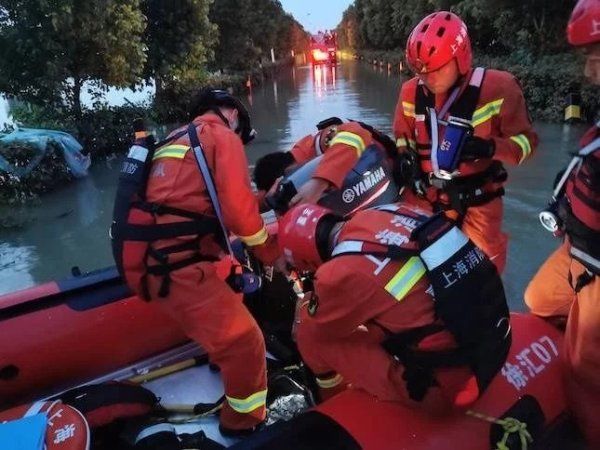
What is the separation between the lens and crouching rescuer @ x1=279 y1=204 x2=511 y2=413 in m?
1.59

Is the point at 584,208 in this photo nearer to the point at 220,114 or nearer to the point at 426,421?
the point at 426,421

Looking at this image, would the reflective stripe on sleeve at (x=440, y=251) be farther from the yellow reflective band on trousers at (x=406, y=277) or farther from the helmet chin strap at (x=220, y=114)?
the helmet chin strap at (x=220, y=114)

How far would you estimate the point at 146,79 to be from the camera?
559 inches

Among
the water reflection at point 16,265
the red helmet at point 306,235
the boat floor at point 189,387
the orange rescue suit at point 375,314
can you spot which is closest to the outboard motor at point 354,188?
the red helmet at point 306,235

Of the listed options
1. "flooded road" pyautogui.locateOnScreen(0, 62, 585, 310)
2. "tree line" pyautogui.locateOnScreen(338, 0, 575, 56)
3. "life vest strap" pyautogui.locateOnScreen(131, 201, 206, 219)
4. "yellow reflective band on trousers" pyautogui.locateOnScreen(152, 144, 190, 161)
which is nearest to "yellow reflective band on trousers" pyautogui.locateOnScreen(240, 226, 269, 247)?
"life vest strap" pyautogui.locateOnScreen(131, 201, 206, 219)

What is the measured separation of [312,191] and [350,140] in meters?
0.29

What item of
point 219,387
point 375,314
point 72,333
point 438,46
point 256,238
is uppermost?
point 438,46

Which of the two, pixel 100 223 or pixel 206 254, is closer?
pixel 206 254

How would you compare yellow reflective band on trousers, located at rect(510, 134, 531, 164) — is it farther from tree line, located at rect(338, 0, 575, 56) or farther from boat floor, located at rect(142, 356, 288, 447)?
tree line, located at rect(338, 0, 575, 56)

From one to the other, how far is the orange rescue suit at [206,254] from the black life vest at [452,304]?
0.76 metres

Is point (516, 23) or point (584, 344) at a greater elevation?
point (584, 344)

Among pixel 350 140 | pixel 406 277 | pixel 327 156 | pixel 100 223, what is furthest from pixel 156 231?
pixel 100 223

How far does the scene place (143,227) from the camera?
2287 mm

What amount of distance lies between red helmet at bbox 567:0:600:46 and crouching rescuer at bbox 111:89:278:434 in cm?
122
